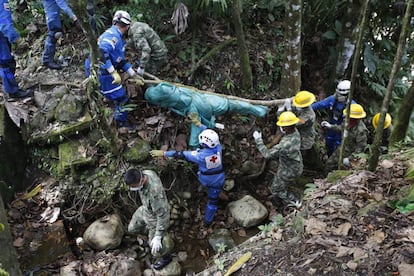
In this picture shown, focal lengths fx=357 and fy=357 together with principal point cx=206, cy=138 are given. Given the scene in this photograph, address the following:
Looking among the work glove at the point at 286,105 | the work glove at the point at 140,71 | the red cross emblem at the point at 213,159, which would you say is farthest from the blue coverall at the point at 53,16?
the work glove at the point at 286,105

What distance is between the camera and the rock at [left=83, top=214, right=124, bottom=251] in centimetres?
599

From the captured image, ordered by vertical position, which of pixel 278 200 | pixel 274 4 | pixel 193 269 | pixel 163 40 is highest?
pixel 274 4

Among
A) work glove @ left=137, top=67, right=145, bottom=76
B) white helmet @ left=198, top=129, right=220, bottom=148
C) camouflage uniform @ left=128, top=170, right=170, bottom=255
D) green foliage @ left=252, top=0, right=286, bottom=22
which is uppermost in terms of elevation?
green foliage @ left=252, top=0, right=286, bottom=22

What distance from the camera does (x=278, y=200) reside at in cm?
705

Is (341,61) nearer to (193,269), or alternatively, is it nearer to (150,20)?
(150,20)

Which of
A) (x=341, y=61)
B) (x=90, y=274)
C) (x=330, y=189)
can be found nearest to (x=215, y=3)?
(x=341, y=61)

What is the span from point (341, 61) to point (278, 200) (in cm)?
332

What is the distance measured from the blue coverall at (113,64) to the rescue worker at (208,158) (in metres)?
1.10

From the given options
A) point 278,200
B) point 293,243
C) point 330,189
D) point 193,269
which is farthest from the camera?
point 278,200

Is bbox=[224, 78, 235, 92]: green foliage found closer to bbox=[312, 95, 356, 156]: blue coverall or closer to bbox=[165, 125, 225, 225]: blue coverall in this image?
bbox=[165, 125, 225, 225]: blue coverall

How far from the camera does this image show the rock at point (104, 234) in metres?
5.99

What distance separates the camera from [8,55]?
6250 millimetres

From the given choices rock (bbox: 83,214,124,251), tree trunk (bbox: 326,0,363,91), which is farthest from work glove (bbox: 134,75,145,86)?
tree trunk (bbox: 326,0,363,91)

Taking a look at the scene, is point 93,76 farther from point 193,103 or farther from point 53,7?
point 53,7
